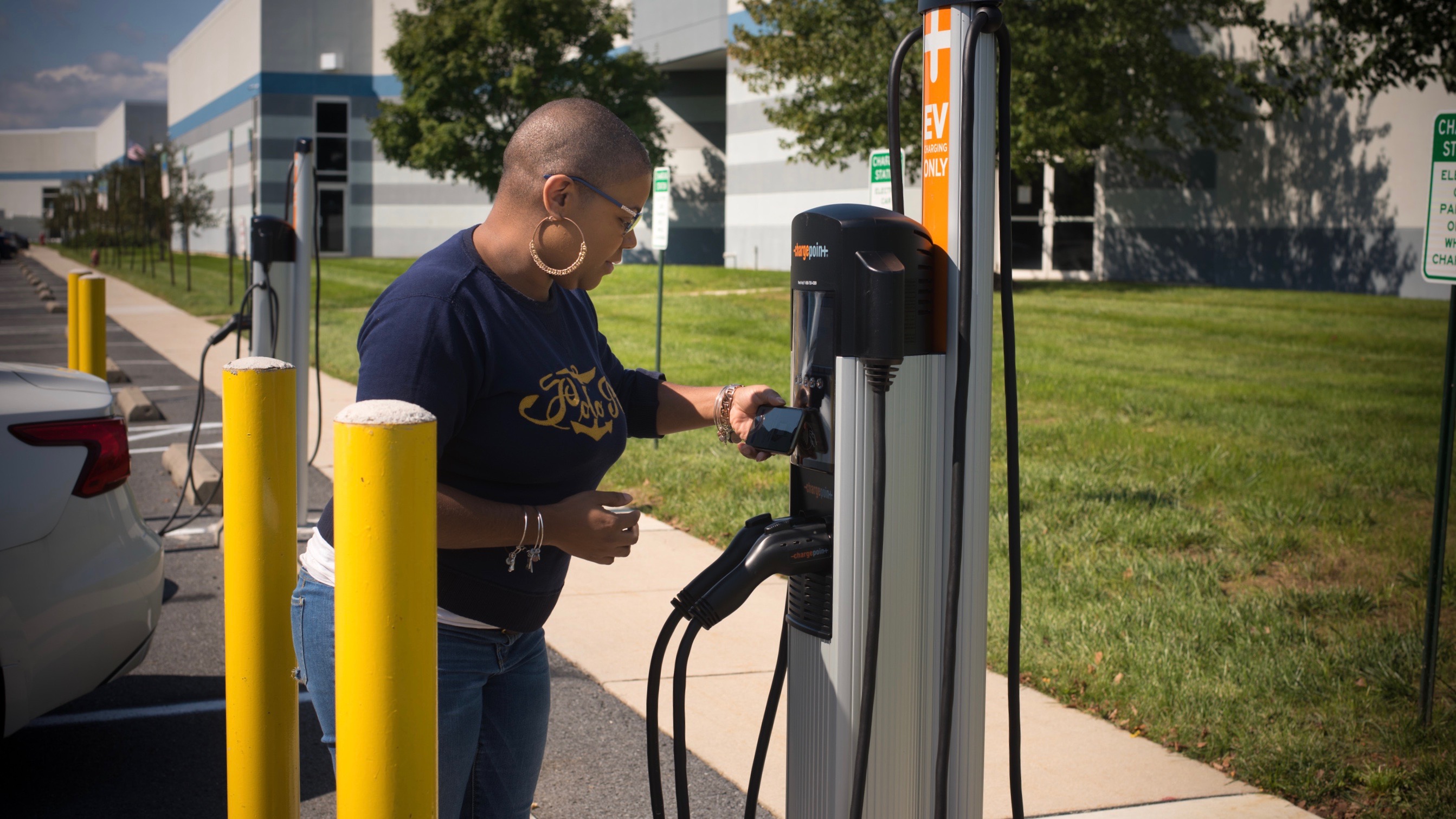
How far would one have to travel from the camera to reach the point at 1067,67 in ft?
73.0

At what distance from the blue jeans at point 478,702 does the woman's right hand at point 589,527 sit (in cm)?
26

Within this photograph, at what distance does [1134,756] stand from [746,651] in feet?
5.33

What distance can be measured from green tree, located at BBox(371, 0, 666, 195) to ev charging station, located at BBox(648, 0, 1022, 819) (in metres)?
38.0

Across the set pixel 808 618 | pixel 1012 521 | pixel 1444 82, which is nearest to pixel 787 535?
pixel 808 618

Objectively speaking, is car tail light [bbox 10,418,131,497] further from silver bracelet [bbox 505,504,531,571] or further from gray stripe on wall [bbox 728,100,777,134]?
gray stripe on wall [bbox 728,100,777,134]

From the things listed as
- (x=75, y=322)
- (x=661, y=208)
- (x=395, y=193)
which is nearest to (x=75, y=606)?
(x=75, y=322)

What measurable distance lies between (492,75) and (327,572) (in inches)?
1611

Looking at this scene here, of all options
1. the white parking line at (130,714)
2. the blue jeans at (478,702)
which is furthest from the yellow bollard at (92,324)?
the blue jeans at (478,702)

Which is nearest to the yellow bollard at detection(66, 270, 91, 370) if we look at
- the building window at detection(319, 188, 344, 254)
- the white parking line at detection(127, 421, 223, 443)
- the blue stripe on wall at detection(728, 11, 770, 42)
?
the white parking line at detection(127, 421, 223, 443)

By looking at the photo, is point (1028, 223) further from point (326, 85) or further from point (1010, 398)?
point (326, 85)

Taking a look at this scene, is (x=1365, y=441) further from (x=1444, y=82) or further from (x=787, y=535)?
(x=1444, y=82)

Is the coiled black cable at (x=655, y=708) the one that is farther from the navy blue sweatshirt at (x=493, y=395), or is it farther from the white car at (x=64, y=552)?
the white car at (x=64, y=552)

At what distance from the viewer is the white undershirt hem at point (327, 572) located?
2.11 m

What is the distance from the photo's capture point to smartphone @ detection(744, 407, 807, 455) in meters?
1.87
